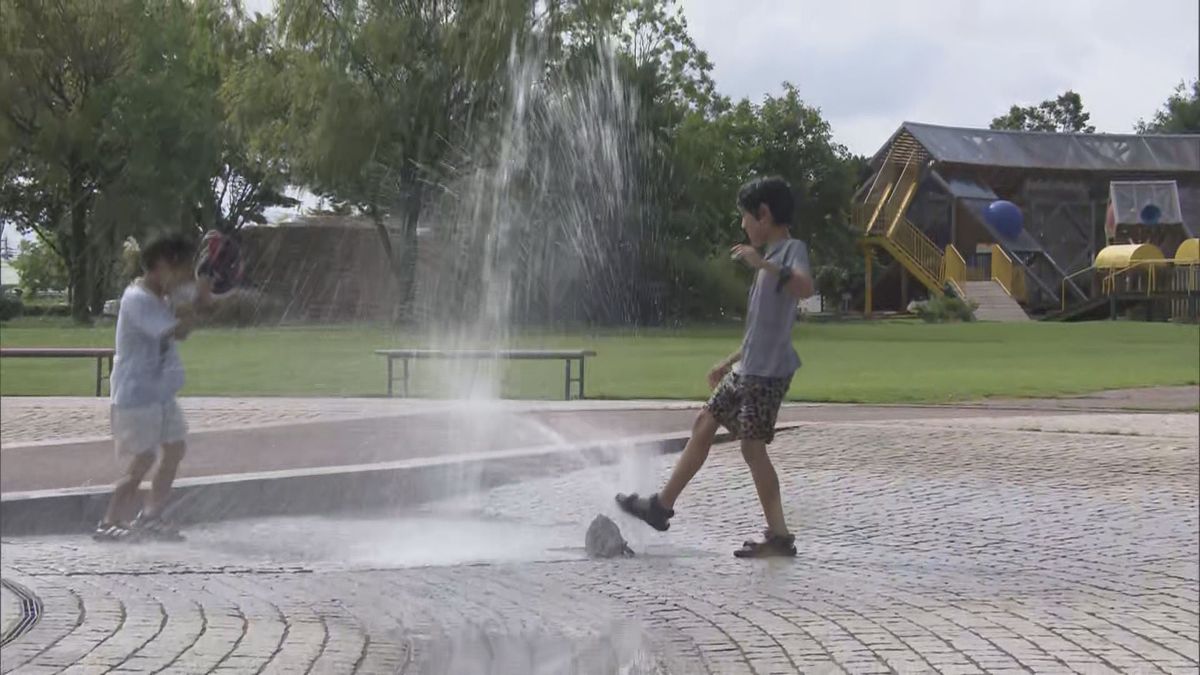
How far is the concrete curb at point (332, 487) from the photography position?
1373mm

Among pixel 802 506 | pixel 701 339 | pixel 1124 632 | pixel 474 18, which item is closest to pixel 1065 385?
pixel 802 506

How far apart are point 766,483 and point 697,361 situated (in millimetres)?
404

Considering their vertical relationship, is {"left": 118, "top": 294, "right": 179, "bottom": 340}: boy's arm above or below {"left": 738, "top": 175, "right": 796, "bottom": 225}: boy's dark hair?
below

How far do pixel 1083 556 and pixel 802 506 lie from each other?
85.7 inches

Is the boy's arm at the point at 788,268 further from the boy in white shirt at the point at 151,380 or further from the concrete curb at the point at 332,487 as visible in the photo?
the boy in white shirt at the point at 151,380

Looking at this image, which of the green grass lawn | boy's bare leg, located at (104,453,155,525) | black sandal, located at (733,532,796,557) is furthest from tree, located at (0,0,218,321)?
black sandal, located at (733,532,796,557)

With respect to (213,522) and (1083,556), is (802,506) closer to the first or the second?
(213,522)

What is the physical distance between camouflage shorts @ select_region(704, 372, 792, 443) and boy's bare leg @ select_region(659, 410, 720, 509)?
3cm

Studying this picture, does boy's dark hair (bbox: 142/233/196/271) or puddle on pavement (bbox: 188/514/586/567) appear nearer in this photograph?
boy's dark hair (bbox: 142/233/196/271)

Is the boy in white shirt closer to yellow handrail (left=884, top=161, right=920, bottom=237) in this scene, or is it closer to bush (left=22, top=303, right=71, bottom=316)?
bush (left=22, top=303, right=71, bottom=316)

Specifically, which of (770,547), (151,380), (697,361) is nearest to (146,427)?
(151,380)

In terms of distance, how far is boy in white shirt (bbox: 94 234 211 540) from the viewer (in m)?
1.11

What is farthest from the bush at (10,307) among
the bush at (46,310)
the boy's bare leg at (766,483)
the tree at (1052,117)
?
the tree at (1052,117)

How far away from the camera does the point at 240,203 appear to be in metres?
1.13
